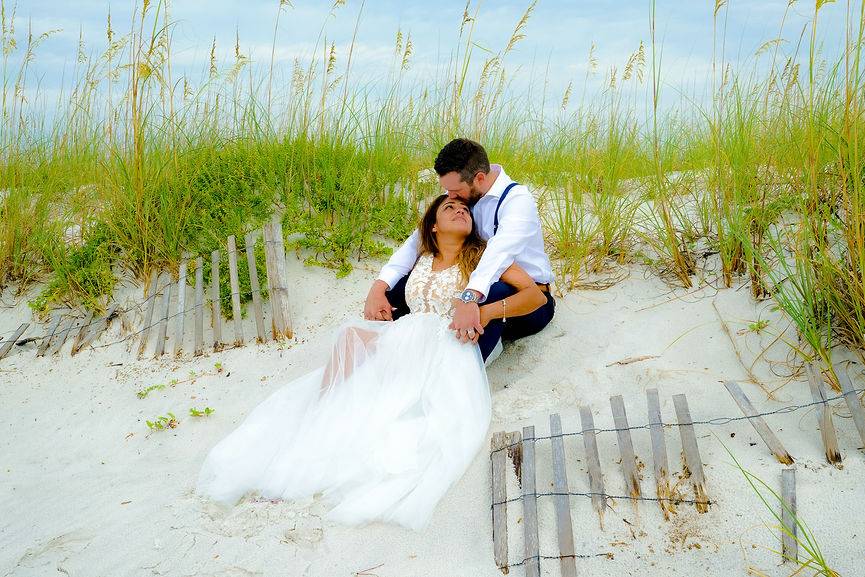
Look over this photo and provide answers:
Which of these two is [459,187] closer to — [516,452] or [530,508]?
[516,452]

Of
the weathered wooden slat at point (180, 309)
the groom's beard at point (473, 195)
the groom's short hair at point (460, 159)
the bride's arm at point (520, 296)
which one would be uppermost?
the groom's short hair at point (460, 159)

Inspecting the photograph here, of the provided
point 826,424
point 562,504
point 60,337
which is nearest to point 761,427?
point 826,424

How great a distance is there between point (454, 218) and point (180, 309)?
94.0 inches

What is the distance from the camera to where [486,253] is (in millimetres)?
3982

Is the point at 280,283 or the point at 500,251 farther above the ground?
the point at 500,251

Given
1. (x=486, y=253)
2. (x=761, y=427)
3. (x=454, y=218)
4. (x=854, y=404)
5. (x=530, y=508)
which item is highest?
(x=454, y=218)

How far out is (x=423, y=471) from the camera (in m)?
3.36

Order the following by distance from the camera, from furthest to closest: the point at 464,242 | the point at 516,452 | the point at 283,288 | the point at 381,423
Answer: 1. the point at 283,288
2. the point at 464,242
3. the point at 381,423
4. the point at 516,452

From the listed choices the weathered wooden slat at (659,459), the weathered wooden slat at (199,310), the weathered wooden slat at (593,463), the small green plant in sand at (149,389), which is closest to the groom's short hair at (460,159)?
the weathered wooden slat at (593,463)

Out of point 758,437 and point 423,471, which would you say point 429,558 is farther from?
point 758,437

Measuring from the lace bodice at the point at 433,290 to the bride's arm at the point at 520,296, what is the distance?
10.1 inches

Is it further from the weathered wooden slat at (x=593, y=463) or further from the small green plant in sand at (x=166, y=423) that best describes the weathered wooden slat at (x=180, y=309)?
the weathered wooden slat at (x=593, y=463)

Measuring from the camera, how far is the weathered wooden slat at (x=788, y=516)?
276 centimetres

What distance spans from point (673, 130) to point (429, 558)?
5244 mm
